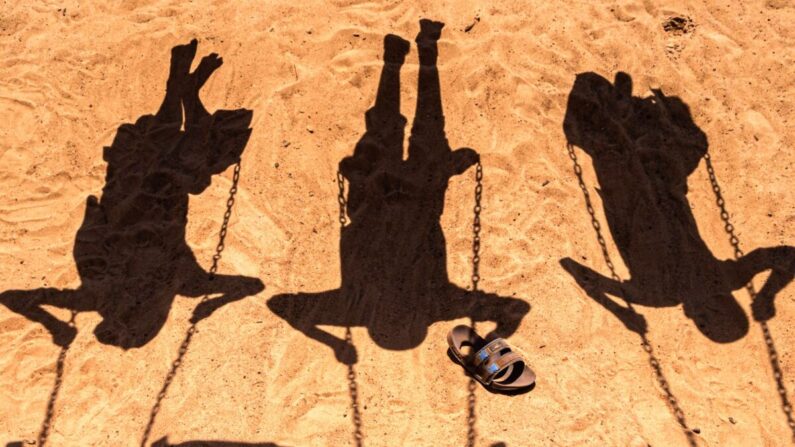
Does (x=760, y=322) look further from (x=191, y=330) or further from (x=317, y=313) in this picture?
(x=191, y=330)

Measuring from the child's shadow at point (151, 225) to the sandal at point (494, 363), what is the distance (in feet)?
6.62

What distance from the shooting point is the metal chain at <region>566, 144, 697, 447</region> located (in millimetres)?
4309

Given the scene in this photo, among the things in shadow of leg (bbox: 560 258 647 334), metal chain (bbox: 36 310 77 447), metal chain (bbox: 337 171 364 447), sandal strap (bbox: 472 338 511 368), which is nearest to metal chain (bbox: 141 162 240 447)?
metal chain (bbox: 36 310 77 447)

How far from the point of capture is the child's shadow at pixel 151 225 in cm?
512

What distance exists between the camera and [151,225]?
5668 mm

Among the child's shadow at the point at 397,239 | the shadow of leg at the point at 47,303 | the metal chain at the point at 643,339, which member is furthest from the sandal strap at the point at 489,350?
the shadow of leg at the point at 47,303

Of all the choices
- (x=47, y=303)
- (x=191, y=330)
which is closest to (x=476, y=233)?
(x=191, y=330)

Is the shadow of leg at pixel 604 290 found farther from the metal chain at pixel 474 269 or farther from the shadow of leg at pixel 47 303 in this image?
the shadow of leg at pixel 47 303

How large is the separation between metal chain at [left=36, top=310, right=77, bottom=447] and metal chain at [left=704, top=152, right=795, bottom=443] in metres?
5.97

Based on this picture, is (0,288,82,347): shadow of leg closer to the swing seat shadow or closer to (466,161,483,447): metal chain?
(466,161,483,447): metal chain

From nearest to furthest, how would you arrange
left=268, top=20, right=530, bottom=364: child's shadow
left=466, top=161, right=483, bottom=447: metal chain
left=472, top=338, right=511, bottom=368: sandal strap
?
left=466, top=161, right=483, bottom=447: metal chain < left=472, top=338, right=511, bottom=368: sandal strap < left=268, top=20, right=530, bottom=364: child's shadow

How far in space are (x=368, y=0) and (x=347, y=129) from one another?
187cm

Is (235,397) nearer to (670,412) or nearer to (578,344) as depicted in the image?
(578,344)

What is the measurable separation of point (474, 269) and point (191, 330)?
2631mm
